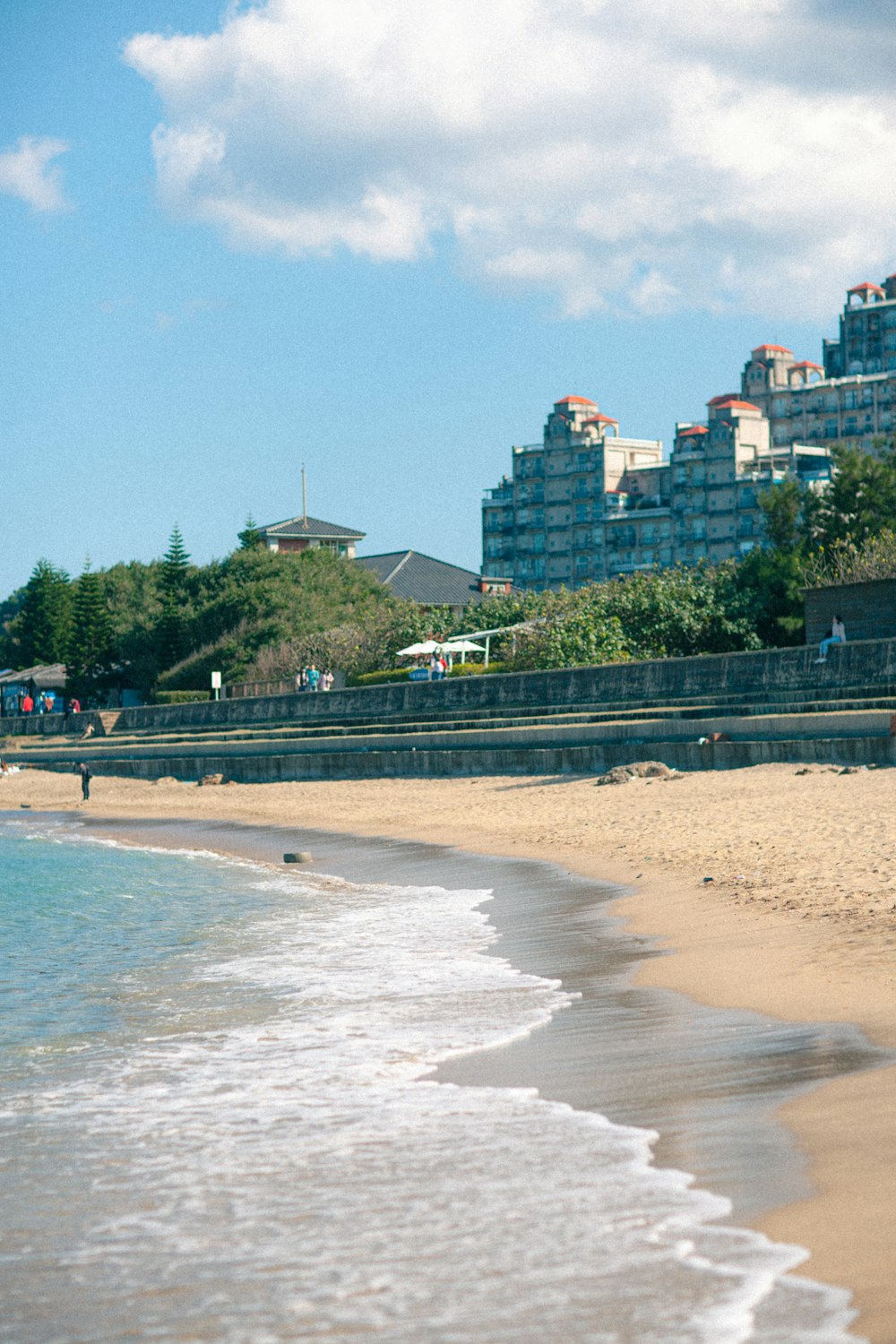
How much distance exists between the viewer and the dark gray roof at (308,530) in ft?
304

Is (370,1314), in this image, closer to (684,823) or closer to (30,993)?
(30,993)

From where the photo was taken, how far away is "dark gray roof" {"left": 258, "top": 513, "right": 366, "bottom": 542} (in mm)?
92750

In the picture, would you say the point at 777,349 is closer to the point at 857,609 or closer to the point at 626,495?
the point at 626,495

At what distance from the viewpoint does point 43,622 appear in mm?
79000

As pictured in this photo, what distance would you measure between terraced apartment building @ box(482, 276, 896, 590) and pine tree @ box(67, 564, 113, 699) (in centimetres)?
5621

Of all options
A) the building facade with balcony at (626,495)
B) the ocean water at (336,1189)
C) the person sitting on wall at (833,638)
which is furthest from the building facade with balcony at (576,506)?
the ocean water at (336,1189)

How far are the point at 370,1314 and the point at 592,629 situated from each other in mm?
33764

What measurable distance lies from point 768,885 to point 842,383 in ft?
380

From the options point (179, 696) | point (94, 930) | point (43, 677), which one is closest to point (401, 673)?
point (179, 696)

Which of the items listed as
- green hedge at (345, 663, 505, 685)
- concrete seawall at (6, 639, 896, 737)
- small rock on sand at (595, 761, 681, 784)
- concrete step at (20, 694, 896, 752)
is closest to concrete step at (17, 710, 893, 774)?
concrete step at (20, 694, 896, 752)

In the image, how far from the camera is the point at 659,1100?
18.4 ft

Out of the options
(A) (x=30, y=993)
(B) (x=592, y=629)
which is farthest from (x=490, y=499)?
(A) (x=30, y=993)

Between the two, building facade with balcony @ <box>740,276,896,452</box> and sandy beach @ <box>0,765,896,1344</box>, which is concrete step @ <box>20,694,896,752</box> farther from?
building facade with balcony @ <box>740,276,896,452</box>

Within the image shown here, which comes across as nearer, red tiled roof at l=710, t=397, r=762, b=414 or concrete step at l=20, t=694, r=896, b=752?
concrete step at l=20, t=694, r=896, b=752
